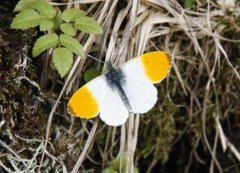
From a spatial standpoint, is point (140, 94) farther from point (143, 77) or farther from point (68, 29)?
point (68, 29)

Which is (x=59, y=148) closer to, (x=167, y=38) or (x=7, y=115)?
(x=7, y=115)

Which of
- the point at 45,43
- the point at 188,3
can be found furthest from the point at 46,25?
the point at 188,3

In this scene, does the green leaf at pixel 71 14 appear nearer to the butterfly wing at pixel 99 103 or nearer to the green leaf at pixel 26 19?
the green leaf at pixel 26 19

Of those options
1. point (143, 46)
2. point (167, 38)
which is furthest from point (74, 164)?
point (167, 38)

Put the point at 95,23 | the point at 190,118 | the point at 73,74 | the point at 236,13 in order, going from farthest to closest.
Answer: the point at 190,118 → the point at 236,13 → the point at 73,74 → the point at 95,23


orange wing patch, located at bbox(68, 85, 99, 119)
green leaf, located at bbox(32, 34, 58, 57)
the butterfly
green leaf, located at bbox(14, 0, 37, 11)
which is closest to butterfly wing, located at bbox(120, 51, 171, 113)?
the butterfly

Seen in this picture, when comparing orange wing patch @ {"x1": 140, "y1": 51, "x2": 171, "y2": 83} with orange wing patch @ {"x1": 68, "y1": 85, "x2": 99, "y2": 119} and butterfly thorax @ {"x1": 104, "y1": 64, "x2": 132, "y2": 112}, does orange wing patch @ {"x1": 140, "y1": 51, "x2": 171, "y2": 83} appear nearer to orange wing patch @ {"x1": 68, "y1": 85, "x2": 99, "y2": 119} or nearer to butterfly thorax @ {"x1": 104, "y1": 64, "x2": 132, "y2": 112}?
butterfly thorax @ {"x1": 104, "y1": 64, "x2": 132, "y2": 112}
